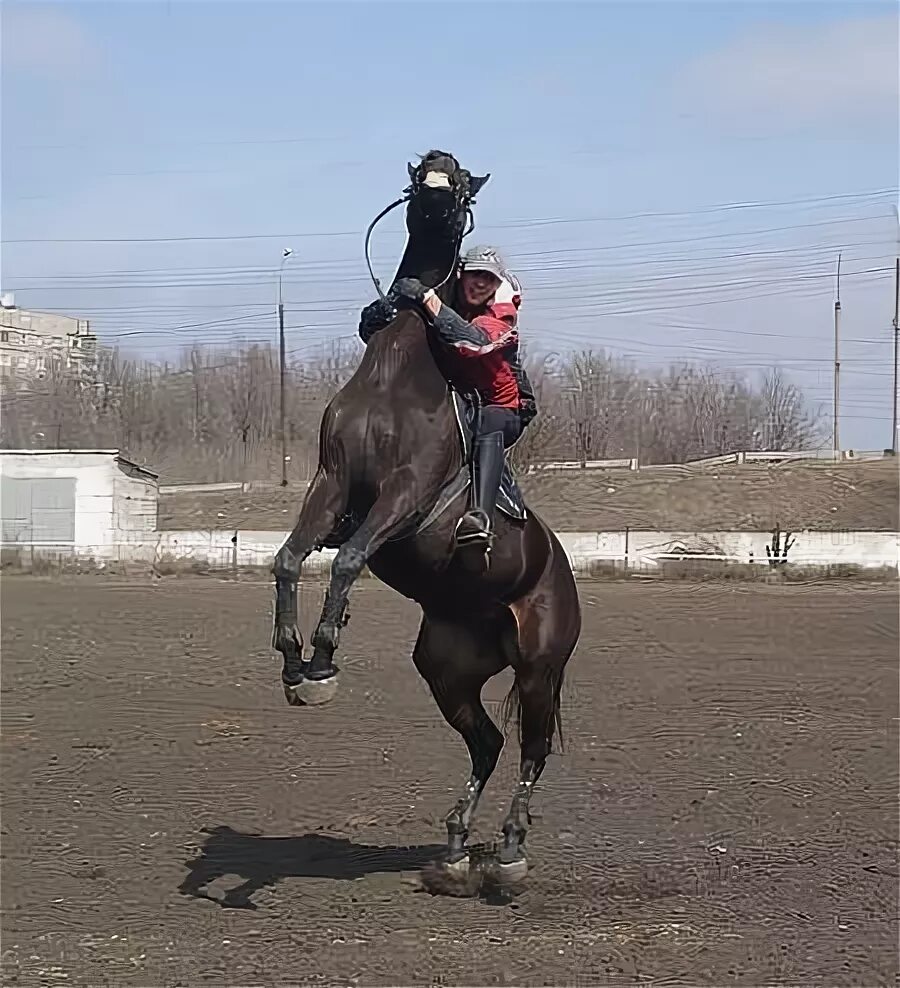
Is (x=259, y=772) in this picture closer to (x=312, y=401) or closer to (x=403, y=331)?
(x=403, y=331)

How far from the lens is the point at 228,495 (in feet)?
155

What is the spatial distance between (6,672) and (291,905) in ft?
30.9

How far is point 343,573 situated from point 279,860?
269cm

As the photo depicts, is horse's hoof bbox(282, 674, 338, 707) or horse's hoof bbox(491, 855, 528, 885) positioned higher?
horse's hoof bbox(282, 674, 338, 707)

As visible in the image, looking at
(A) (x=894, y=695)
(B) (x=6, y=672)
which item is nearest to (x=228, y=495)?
(B) (x=6, y=672)

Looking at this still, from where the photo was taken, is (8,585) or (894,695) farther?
(8,585)

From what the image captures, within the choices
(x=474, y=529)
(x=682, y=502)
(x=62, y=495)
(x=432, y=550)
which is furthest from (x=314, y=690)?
(x=682, y=502)

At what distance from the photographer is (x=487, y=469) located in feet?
19.6

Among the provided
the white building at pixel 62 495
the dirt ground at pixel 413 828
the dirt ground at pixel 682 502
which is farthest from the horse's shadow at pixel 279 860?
the dirt ground at pixel 682 502

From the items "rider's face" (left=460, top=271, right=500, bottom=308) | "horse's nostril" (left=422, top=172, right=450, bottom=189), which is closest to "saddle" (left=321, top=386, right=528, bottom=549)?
"rider's face" (left=460, top=271, right=500, bottom=308)

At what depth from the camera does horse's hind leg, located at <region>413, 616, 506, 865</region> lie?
6566 mm

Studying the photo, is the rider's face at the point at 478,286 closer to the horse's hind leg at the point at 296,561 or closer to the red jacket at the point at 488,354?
the red jacket at the point at 488,354

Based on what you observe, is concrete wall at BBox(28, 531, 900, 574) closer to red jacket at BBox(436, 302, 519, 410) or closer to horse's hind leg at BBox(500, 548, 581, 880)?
horse's hind leg at BBox(500, 548, 581, 880)

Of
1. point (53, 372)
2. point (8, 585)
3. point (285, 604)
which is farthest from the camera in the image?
point (53, 372)
